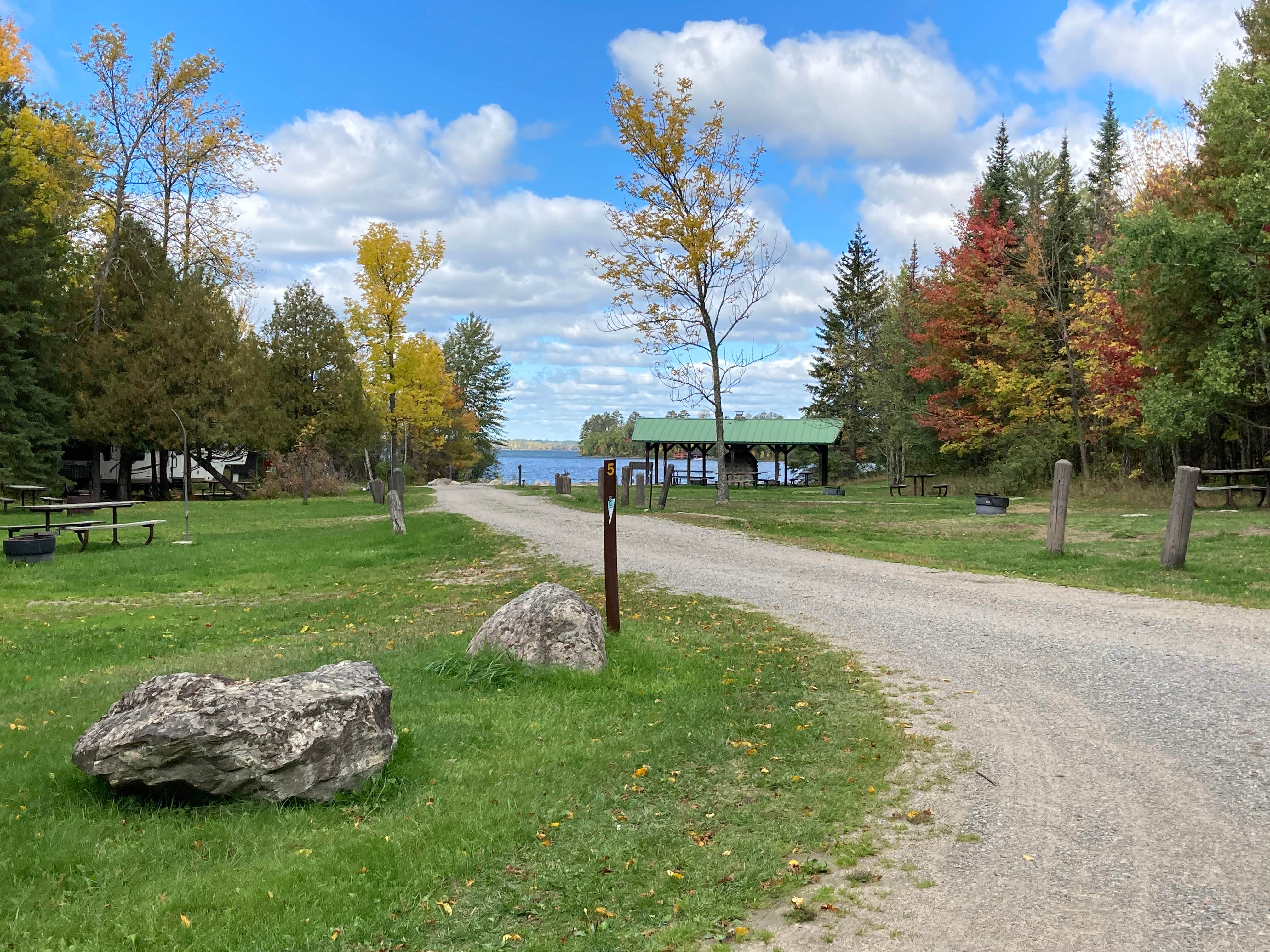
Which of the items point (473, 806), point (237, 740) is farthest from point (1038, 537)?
point (237, 740)

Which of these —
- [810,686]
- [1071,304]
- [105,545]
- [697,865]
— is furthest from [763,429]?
[697,865]

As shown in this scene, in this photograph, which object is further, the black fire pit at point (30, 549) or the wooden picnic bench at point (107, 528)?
the wooden picnic bench at point (107, 528)

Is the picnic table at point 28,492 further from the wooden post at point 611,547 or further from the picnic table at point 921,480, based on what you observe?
the picnic table at point 921,480

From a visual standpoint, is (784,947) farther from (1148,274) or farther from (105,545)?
(1148,274)

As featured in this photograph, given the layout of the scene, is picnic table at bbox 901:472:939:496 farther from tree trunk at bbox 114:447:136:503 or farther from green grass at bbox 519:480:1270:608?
tree trunk at bbox 114:447:136:503

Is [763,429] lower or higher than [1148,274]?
lower

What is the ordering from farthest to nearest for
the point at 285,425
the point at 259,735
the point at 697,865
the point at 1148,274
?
the point at 285,425, the point at 1148,274, the point at 259,735, the point at 697,865

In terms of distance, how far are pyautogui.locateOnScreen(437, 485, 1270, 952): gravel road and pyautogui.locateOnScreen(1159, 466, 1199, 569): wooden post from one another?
2.31 meters

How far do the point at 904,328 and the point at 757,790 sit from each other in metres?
45.2

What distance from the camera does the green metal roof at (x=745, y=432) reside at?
46.0m

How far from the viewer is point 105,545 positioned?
56.2 feet

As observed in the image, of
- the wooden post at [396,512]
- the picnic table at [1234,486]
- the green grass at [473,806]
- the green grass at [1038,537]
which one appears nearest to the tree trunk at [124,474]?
the green grass at [1038,537]

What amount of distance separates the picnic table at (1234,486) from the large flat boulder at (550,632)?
16.4m

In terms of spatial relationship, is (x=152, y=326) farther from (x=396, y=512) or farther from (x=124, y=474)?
(x=396, y=512)
